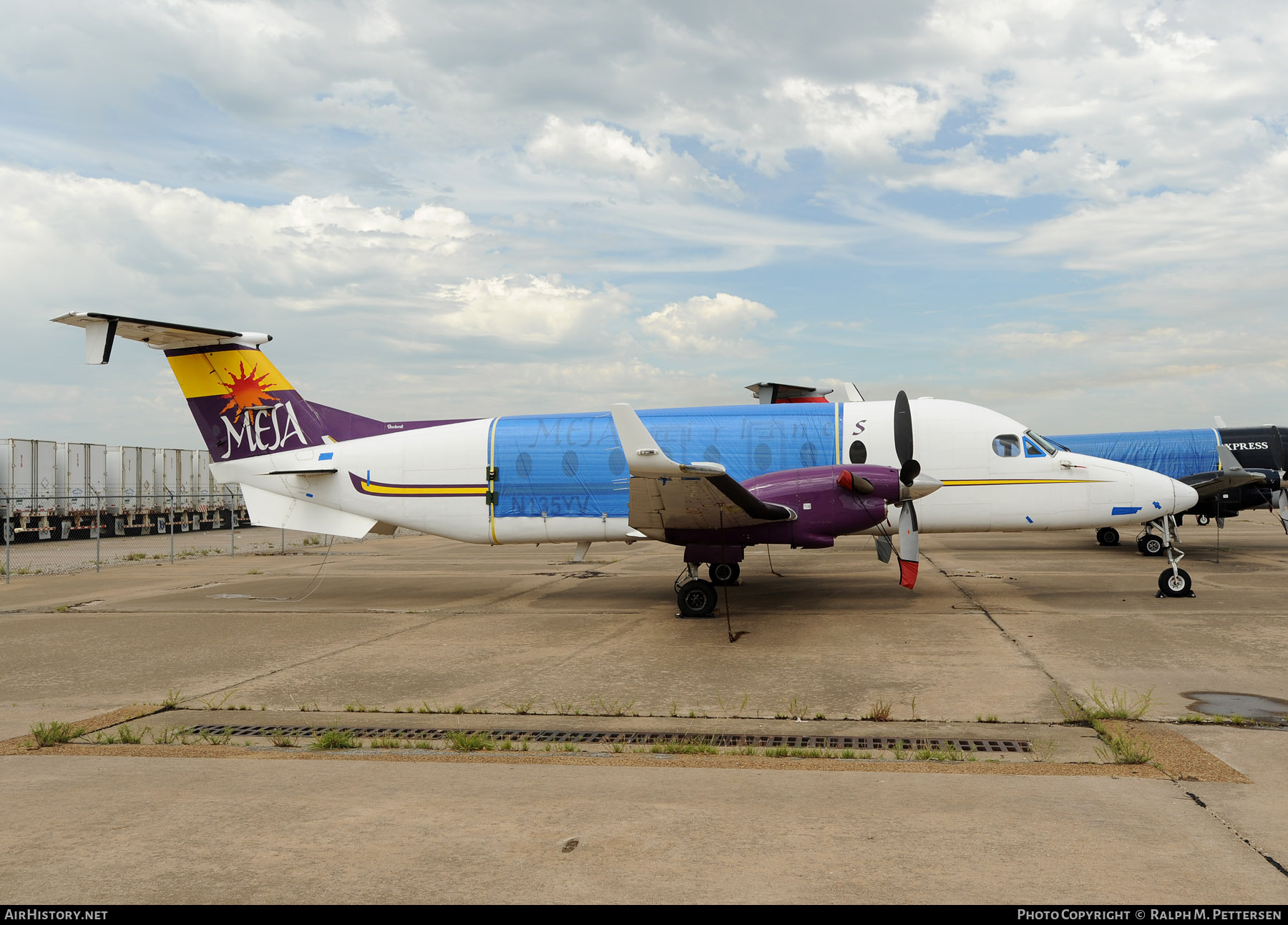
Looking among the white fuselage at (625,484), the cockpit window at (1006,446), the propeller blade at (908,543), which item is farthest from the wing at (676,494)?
the cockpit window at (1006,446)

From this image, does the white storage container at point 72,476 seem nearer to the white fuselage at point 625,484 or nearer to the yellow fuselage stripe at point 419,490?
the white fuselage at point 625,484

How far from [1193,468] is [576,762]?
24672 millimetres

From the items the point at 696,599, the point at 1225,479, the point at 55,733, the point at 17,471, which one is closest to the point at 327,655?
the point at 55,733

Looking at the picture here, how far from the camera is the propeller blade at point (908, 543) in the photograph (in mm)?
12344

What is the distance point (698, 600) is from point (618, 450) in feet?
12.1

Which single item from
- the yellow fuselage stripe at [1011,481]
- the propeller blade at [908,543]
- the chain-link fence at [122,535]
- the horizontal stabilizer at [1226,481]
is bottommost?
the chain-link fence at [122,535]

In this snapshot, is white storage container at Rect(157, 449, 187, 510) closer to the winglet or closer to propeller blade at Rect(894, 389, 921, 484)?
the winglet

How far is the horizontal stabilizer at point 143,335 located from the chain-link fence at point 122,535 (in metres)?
9.75

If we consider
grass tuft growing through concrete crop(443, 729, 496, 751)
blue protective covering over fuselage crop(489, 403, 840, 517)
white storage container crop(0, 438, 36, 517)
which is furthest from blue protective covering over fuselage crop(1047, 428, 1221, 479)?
white storage container crop(0, 438, 36, 517)

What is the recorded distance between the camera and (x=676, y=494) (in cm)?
1184

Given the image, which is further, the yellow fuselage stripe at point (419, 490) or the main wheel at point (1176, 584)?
the yellow fuselage stripe at point (419, 490)

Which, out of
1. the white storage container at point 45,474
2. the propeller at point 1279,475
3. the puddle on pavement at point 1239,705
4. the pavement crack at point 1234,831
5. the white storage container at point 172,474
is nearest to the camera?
the pavement crack at point 1234,831

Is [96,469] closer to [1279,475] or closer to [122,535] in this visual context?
[122,535]

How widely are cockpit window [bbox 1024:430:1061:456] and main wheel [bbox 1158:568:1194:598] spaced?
8.92ft
